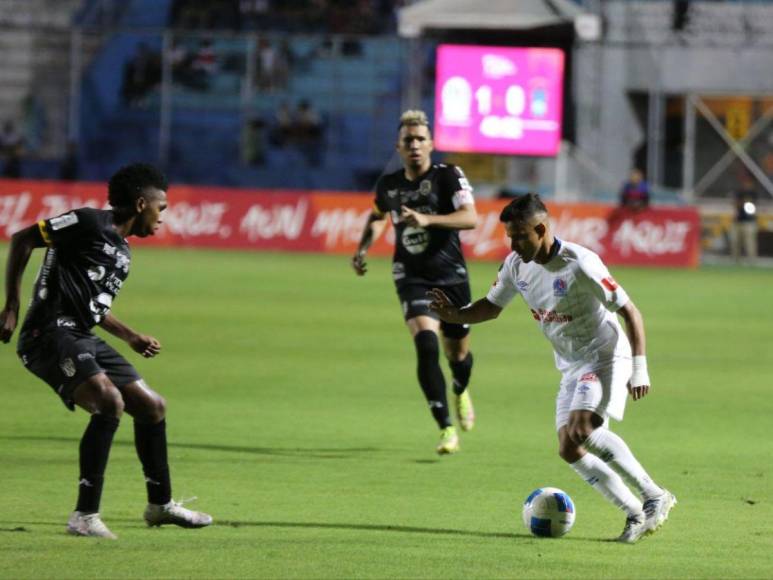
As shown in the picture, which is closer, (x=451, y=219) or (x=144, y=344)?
(x=144, y=344)

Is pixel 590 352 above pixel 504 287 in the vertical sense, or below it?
below

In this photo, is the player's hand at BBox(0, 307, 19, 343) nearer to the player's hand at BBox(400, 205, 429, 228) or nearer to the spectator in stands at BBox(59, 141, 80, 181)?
the player's hand at BBox(400, 205, 429, 228)

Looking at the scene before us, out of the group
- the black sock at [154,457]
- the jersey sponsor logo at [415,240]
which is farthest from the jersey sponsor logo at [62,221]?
the jersey sponsor logo at [415,240]

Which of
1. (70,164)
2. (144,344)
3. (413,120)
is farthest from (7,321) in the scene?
(70,164)

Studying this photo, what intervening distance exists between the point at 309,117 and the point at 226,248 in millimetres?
5768

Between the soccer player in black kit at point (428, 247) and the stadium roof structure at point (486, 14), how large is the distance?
80.0 feet

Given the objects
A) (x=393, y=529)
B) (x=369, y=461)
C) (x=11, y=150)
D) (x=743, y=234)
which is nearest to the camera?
(x=393, y=529)

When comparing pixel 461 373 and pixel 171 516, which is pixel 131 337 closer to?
pixel 171 516

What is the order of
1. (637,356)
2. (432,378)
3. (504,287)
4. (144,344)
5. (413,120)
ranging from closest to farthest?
(637,356) < (144,344) < (504,287) < (432,378) < (413,120)

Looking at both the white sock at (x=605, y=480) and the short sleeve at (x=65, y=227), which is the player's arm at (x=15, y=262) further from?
the white sock at (x=605, y=480)

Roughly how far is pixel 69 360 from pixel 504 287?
247 centimetres

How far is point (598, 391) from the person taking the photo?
806 cm

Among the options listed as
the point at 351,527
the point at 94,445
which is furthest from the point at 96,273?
the point at 351,527

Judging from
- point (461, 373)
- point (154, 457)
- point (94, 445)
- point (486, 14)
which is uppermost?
point (486, 14)
